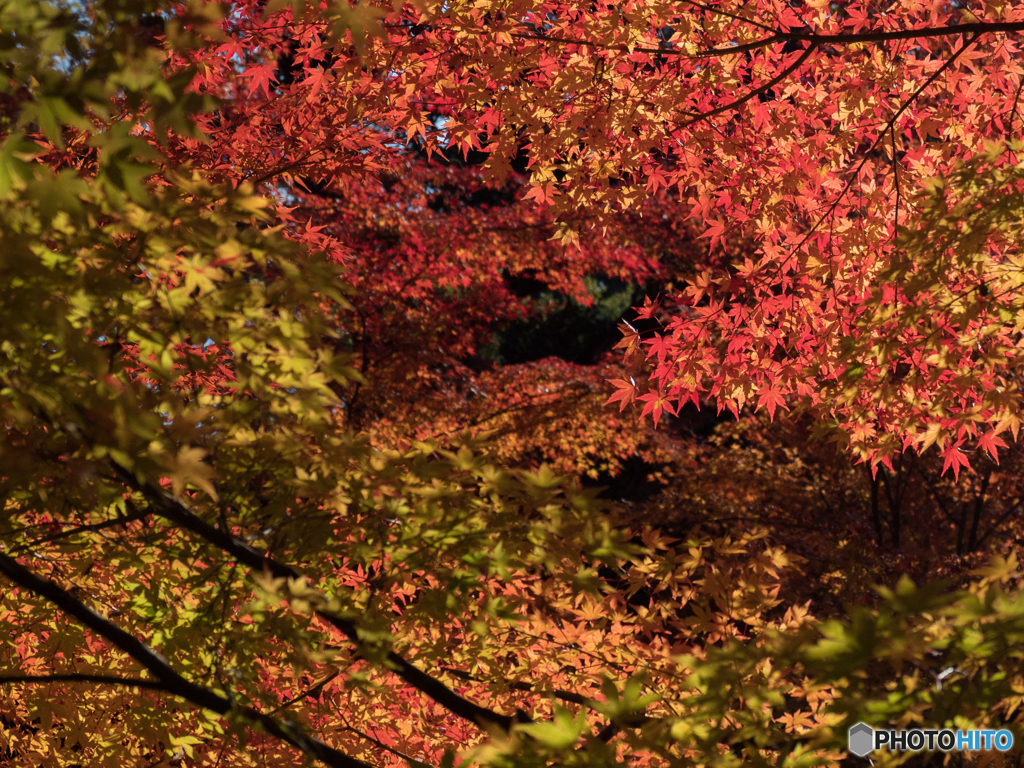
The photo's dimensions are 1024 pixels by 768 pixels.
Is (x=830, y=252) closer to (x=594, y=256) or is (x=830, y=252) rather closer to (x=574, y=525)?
(x=574, y=525)

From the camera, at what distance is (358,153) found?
4.39 meters

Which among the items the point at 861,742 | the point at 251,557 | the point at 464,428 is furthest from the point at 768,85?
the point at 251,557

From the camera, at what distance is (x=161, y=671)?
181cm

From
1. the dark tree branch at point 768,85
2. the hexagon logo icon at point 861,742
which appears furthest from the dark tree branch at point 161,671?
the dark tree branch at point 768,85

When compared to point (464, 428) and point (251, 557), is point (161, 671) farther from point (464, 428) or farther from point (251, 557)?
point (464, 428)

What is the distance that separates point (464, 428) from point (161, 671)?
230 centimetres

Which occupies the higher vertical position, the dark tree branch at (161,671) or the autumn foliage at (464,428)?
the autumn foliage at (464,428)

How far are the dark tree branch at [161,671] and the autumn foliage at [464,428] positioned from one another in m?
0.01

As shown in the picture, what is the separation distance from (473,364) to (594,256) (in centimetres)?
707

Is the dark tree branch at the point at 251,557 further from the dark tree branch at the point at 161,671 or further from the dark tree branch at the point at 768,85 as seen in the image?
the dark tree branch at the point at 768,85

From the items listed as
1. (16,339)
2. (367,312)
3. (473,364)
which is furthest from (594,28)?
(473,364)

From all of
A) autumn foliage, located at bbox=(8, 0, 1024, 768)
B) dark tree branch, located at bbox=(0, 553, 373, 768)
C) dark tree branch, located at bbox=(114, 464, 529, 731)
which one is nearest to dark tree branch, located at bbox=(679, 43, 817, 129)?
autumn foliage, located at bbox=(8, 0, 1024, 768)

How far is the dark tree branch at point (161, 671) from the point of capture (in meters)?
1.76

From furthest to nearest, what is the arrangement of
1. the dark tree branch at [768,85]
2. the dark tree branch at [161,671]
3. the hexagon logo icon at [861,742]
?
the dark tree branch at [768,85]
the hexagon logo icon at [861,742]
the dark tree branch at [161,671]
